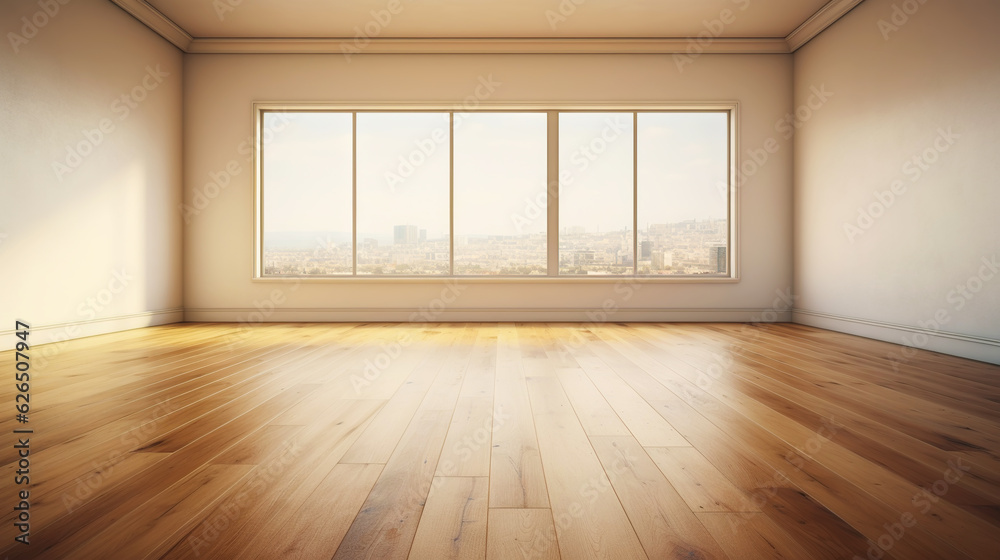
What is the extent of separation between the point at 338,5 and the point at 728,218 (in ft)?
14.6

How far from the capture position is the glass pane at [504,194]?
211 inches

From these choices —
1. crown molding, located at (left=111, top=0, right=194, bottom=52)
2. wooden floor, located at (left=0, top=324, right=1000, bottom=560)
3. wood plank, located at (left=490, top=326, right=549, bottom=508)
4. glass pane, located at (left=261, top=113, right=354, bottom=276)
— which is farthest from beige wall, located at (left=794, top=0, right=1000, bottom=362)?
crown molding, located at (left=111, top=0, right=194, bottom=52)

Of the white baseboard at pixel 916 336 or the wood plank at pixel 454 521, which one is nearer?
the wood plank at pixel 454 521

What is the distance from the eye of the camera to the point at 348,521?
1.07 metres

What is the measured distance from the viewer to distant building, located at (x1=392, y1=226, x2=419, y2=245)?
211 inches

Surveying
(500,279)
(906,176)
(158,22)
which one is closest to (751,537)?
(906,176)

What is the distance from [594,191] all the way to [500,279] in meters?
1.42

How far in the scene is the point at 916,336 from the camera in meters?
3.62

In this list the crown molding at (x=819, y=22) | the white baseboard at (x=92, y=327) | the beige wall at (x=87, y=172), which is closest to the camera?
the beige wall at (x=87, y=172)

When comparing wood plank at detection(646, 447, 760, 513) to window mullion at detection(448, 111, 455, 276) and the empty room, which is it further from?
window mullion at detection(448, 111, 455, 276)

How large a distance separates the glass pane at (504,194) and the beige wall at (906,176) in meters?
2.73

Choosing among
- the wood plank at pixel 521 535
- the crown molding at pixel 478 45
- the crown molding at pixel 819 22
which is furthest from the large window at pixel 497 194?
the wood plank at pixel 521 535

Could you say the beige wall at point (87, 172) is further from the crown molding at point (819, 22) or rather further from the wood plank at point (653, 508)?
the crown molding at point (819, 22)

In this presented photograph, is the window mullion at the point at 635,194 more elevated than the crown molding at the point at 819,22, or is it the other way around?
the crown molding at the point at 819,22
